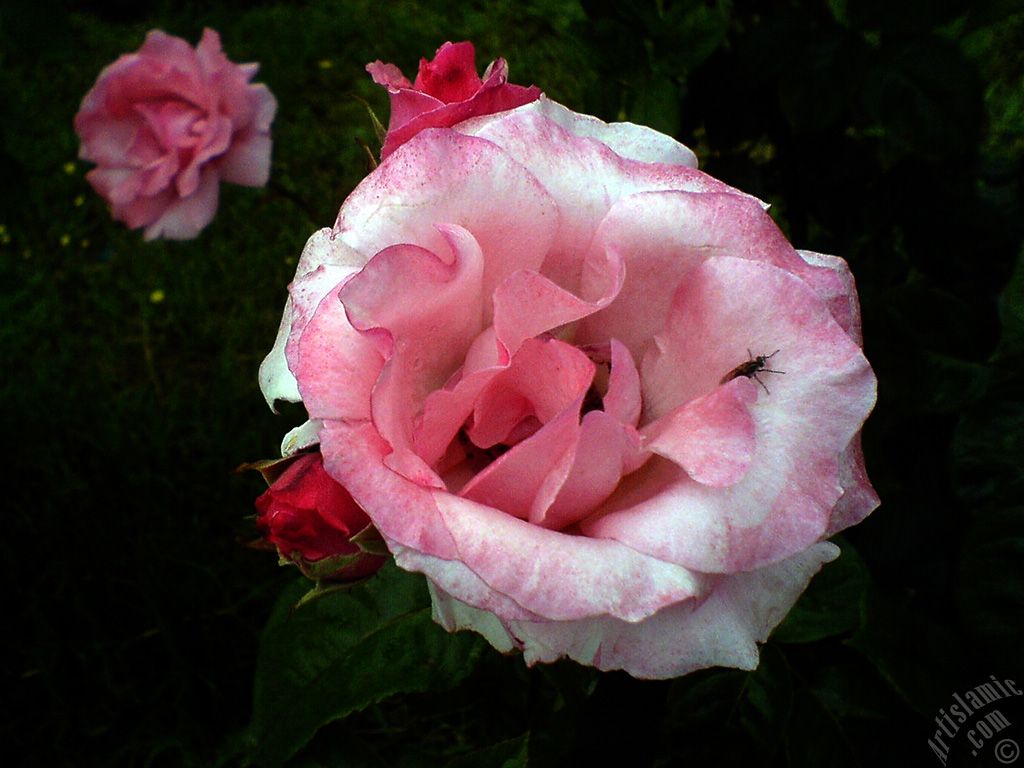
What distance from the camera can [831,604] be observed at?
879 millimetres

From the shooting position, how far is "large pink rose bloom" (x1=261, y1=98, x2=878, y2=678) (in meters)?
0.48

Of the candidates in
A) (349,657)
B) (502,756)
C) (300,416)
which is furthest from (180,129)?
(502,756)

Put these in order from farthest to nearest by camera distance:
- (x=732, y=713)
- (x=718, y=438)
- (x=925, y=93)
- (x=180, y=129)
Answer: (x=180, y=129)
(x=925, y=93)
(x=732, y=713)
(x=718, y=438)

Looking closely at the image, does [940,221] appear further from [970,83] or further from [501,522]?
[501,522]

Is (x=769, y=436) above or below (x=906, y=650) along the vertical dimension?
above

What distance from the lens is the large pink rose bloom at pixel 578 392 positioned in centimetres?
48

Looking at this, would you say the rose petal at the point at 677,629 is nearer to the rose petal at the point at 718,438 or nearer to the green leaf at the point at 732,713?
the rose petal at the point at 718,438

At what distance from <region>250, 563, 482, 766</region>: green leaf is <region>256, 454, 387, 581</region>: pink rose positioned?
267mm

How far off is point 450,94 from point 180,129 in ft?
4.19

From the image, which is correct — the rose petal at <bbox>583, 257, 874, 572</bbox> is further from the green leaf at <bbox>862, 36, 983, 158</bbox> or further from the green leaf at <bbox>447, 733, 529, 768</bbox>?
the green leaf at <bbox>862, 36, 983, 158</bbox>

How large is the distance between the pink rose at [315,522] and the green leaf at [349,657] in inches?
10.5

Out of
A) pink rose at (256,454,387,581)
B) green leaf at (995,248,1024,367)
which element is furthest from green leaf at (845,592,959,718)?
pink rose at (256,454,387,581)

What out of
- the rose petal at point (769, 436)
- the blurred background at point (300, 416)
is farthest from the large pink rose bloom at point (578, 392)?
the blurred background at point (300, 416)

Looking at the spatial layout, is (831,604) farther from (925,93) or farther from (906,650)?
(925,93)
